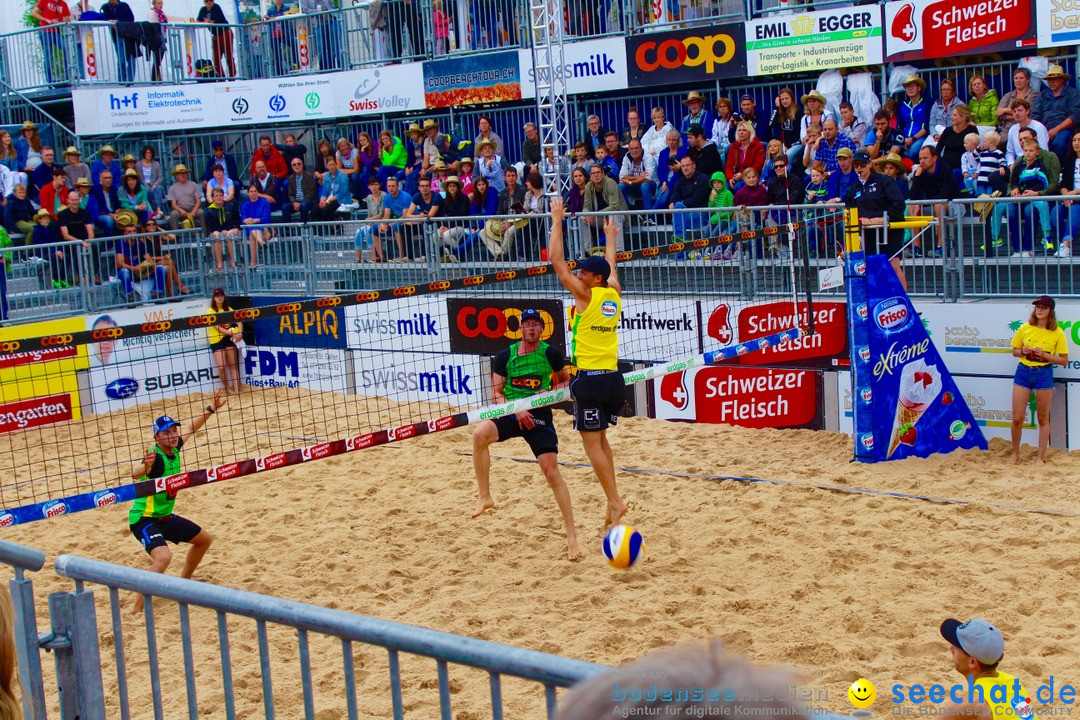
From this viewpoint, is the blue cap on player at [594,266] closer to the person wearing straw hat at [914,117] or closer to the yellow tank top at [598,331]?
the yellow tank top at [598,331]

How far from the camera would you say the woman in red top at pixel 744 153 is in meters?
13.6

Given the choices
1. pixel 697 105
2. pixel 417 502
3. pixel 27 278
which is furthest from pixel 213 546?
pixel 697 105

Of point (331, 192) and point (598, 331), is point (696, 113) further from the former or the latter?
point (598, 331)

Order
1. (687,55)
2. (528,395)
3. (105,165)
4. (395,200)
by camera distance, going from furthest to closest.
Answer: (105,165) → (395,200) → (687,55) → (528,395)

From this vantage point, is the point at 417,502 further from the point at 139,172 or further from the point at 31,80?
the point at 31,80

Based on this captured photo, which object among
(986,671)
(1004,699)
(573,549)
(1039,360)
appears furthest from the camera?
(1039,360)

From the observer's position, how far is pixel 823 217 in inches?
459

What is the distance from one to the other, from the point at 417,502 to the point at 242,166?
12.8 meters

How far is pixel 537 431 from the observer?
27.1ft

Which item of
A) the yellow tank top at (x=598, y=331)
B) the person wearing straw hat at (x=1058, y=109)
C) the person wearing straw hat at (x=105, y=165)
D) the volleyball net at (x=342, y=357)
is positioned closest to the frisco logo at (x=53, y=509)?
the yellow tank top at (x=598, y=331)

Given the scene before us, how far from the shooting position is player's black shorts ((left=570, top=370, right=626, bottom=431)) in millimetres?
8023

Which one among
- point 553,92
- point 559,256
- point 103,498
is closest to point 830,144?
point 553,92

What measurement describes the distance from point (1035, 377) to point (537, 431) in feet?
14.2

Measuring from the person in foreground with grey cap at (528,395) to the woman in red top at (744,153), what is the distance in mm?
5757
